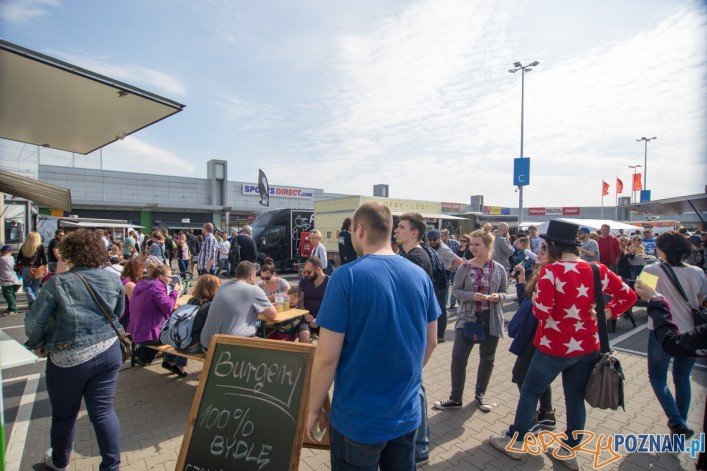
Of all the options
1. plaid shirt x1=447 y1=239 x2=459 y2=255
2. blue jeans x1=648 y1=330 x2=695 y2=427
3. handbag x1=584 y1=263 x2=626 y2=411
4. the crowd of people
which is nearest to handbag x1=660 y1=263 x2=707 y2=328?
the crowd of people

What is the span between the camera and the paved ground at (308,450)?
10.0 feet

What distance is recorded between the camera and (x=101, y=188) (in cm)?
2806

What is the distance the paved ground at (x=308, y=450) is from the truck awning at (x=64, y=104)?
10.1ft

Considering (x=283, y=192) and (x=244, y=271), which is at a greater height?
(x=283, y=192)

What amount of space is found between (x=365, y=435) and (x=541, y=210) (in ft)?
224

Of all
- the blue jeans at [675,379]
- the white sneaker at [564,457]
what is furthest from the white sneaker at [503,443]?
the blue jeans at [675,379]

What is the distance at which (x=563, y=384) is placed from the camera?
2887 mm

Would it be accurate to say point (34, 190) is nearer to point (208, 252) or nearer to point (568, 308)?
point (208, 252)

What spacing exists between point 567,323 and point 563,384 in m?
0.52

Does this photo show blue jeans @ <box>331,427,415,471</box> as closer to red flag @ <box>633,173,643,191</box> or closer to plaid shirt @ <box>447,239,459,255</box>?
plaid shirt @ <box>447,239,459,255</box>

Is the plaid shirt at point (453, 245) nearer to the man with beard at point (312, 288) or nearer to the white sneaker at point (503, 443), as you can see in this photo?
the man with beard at point (312, 288)

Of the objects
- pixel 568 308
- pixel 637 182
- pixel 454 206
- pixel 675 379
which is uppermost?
pixel 637 182

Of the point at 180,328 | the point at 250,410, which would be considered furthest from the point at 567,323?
the point at 180,328

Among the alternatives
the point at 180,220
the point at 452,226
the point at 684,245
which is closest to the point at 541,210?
the point at 452,226
